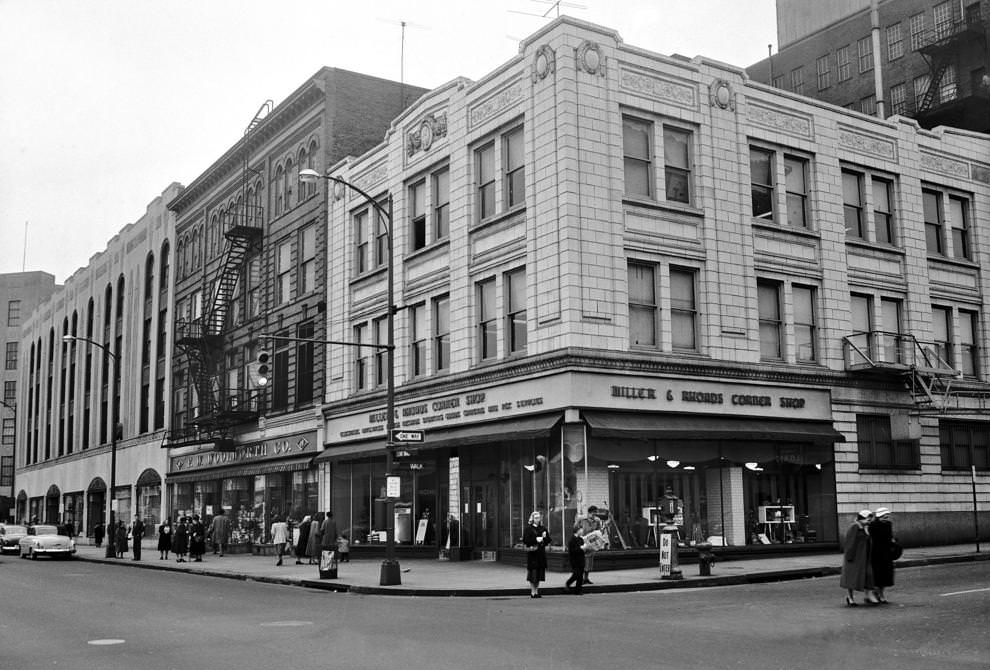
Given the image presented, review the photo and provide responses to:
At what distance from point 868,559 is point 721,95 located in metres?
17.1

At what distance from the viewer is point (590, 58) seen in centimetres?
2789

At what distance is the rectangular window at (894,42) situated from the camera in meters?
58.4

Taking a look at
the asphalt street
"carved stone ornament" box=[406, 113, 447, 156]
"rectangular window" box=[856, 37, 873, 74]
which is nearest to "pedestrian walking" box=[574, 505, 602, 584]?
the asphalt street

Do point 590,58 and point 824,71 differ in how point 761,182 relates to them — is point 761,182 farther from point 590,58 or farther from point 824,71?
point 824,71

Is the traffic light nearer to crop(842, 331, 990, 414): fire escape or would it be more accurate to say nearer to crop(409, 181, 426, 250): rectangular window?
crop(409, 181, 426, 250): rectangular window

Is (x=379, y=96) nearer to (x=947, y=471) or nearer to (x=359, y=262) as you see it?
(x=359, y=262)

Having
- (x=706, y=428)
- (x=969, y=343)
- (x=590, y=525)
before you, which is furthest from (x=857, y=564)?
(x=969, y=343)

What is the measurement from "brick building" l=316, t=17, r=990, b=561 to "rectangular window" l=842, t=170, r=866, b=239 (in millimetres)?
74

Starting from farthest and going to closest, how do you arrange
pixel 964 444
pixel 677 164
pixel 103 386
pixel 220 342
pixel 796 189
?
pixel 103 386, pixel 220 342, pixel 964 444, pixel 796 189, pixel 677 164

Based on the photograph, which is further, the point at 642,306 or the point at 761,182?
the point at 761,182

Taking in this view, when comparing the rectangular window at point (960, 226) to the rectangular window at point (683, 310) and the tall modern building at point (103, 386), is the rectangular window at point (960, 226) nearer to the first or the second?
the rectangular window at point (683, 310)

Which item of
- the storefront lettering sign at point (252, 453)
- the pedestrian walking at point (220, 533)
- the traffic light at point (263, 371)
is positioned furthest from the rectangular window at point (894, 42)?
the traffic light at point (263, 371)

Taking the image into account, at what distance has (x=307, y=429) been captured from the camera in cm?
3981

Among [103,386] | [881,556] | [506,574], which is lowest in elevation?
[506,574]
